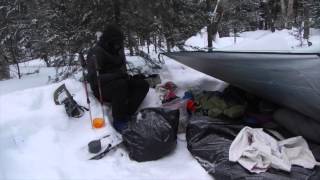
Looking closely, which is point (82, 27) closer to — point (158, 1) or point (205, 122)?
point (158, 1)

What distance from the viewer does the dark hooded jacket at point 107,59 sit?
371 cm

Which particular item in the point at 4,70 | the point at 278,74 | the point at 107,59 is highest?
the point at 107,59

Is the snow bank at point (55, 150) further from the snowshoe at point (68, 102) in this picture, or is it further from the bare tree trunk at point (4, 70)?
the bare tree trunk at point (4, 70)

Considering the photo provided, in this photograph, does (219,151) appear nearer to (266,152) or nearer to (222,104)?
(266,152)

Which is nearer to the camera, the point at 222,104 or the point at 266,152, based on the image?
the point at 266,152

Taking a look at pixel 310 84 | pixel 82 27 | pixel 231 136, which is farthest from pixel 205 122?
pixel 82 27

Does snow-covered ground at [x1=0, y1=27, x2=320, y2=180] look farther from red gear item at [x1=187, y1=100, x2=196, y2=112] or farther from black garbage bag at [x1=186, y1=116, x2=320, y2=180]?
red gear item at [x1=187, y1=100, x2=196, y2=112]

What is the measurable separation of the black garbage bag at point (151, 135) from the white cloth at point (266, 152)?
0.69 meters

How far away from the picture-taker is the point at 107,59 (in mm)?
3854

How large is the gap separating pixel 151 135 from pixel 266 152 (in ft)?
3.59

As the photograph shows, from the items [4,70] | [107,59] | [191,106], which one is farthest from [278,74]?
[4,70]

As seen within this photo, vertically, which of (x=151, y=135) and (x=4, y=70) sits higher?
(x=4, y=70)

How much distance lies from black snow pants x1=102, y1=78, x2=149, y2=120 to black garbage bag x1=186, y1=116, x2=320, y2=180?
0.79 m

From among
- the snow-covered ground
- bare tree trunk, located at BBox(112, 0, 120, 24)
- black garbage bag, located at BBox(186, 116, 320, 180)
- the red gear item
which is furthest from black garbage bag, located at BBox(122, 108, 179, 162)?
bare tree trunk, located at BBox(112, 0, 120, 24)
